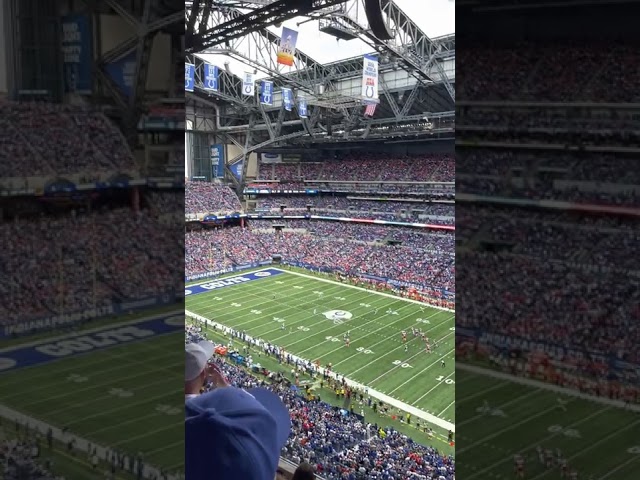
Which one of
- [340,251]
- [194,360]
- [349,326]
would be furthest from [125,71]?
[340,251]

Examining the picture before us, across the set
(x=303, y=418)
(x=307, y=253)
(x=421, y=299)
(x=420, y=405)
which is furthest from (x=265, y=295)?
(x=303, y=418)

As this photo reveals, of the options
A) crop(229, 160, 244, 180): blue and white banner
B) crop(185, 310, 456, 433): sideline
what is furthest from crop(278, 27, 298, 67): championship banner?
crop(185, 310, 456, 433): sideline

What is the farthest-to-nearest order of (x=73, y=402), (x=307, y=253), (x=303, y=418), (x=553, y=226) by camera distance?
(x=307, y=253) → (x=303, y=418) → (x=553, y=226) → (x=73, y=402)

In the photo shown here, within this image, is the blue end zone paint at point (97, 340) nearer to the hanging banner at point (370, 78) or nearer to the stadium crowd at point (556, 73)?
the stadium crowd at point (556, 73)

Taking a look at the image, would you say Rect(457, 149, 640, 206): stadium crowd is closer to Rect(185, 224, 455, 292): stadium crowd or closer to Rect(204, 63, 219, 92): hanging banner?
Rect(185, 224, 455, 292): stadium crowd

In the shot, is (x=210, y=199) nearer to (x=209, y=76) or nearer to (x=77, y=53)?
(x=209, y=76)

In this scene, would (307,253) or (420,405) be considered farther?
(307,253)

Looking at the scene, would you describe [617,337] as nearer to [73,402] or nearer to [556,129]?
[556,129]
